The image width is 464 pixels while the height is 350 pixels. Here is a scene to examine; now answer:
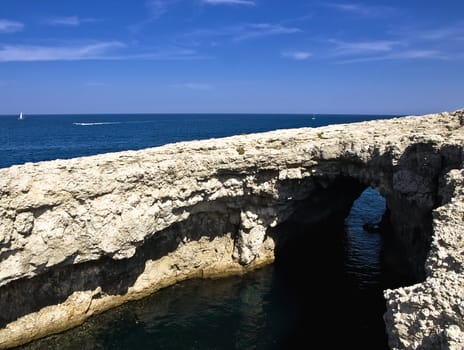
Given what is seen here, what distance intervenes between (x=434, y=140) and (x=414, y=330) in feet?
46.0

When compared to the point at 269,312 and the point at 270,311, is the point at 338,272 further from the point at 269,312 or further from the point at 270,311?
the point at 269,312

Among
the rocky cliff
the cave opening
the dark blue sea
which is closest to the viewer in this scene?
the rocky cliff

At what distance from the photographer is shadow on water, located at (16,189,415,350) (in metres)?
22.3

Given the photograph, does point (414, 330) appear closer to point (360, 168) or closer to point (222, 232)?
point (360, 168)

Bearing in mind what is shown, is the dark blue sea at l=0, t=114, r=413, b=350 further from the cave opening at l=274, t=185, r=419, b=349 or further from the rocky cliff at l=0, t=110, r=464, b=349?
the rocky cliff at l=0, t=110, r=464, b=349

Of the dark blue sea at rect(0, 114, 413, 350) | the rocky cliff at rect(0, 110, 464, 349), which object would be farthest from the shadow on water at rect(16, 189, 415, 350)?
the rocky cliff at rect(0, 110, 464, 349)

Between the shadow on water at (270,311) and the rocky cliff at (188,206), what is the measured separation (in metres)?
1.43

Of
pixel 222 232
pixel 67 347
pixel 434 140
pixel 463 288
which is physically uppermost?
pixel 434 140

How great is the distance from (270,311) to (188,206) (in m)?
8.80

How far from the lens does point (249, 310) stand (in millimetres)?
25453

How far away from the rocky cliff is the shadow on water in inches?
56.3

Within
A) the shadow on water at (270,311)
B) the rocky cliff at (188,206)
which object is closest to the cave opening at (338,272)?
the shadow on water at (270,311)

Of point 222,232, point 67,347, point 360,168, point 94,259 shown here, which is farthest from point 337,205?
point 67,347

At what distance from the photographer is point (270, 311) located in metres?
25.4
